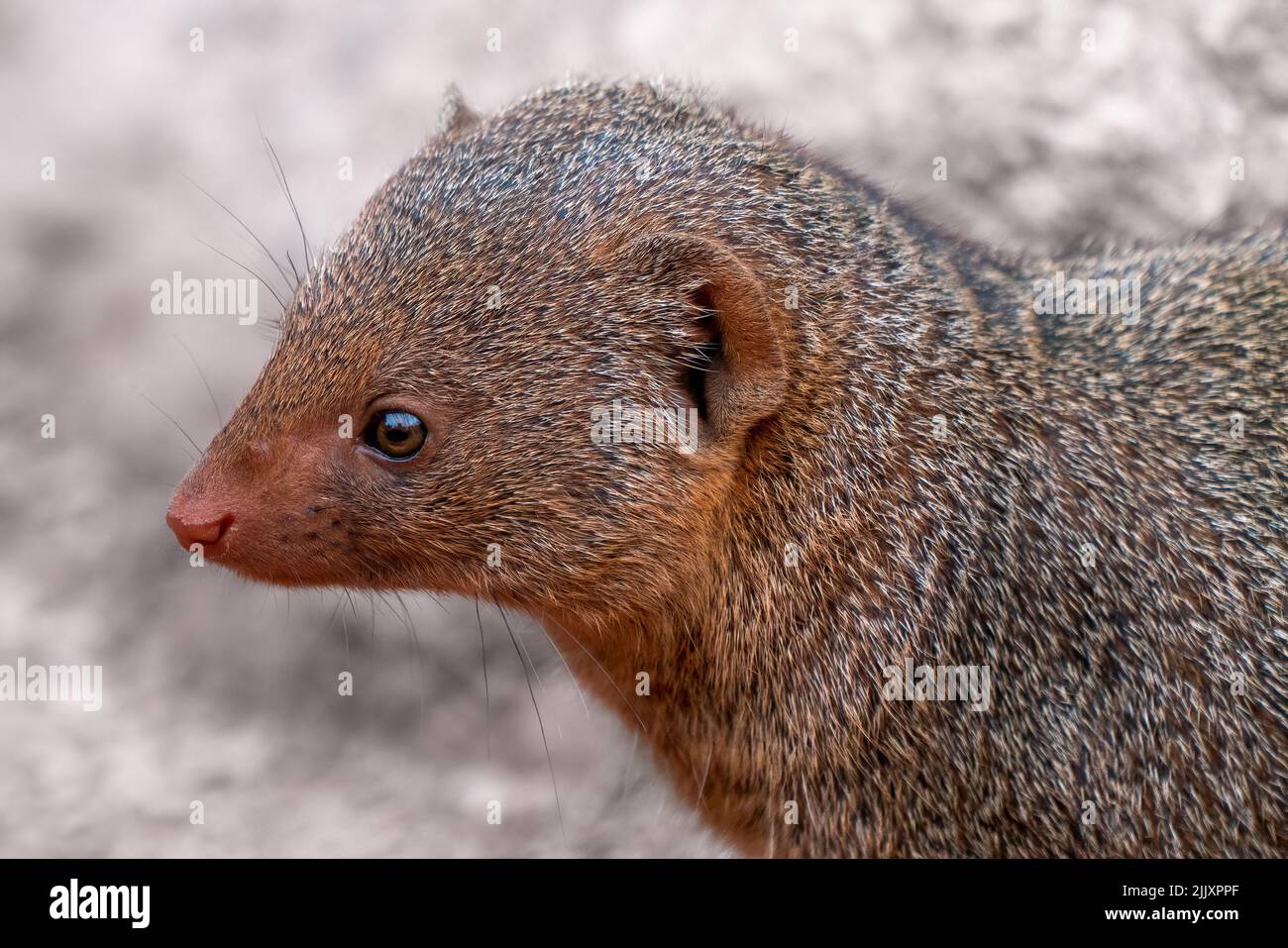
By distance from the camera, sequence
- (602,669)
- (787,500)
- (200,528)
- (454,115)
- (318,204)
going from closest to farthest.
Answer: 1. (200,528)
2. (787,500)
3. (602,669)
4. (454,115)
5. (318,204)

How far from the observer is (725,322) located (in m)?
2.32

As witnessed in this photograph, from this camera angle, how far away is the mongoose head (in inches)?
91.5

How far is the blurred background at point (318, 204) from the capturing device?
401 centimetres

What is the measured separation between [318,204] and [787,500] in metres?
2.54

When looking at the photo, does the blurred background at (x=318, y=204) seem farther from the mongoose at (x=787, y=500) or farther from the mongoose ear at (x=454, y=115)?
the mongoose at (x=787, y=500)

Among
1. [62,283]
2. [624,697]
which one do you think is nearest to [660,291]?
[624,697]

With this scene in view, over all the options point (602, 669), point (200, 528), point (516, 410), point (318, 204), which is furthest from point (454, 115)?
point (318, 204)

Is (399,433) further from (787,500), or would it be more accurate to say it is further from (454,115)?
(454,115)

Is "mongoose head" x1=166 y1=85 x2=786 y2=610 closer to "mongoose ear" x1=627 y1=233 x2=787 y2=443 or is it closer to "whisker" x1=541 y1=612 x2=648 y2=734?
"mongoose ear" x1=627 y1=233 x2=787 y2=443

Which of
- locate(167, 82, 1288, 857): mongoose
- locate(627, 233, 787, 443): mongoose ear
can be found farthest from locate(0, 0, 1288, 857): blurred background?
locate(627, 233, 787, 443): mongoose ear

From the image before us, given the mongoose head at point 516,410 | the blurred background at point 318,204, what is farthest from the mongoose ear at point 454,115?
the blurred background at point 318,204

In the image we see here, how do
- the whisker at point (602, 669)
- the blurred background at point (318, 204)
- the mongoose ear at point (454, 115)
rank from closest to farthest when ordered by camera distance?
the whisker at point (602, 669) → the mongoose ear at point (454, 115) → the blurred background at point (318, 204)
